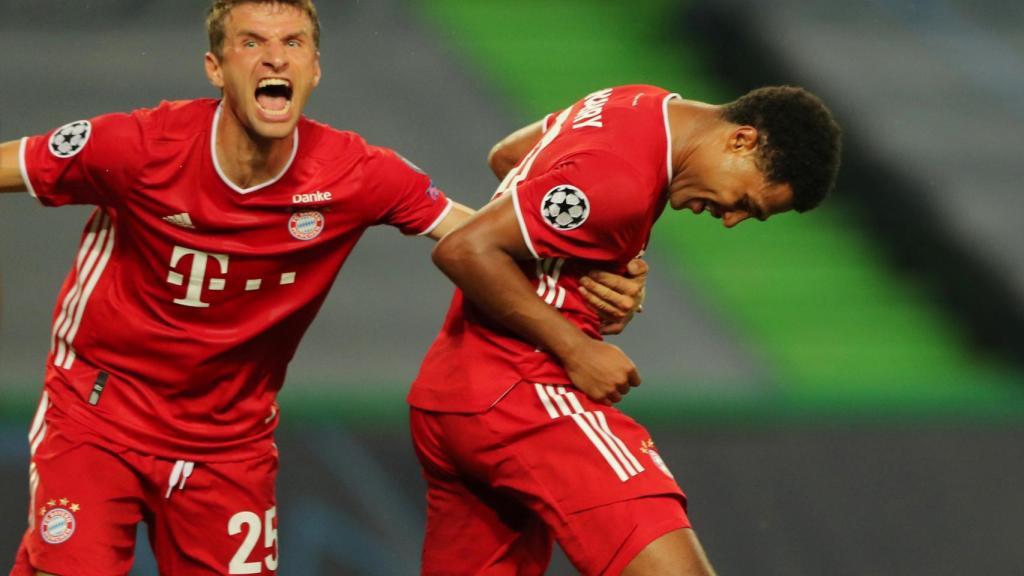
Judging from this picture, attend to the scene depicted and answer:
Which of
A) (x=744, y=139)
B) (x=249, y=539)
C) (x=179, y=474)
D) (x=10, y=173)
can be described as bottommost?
(x=249, y=539)

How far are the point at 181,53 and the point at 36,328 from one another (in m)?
1.13

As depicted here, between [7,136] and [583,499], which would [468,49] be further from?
[583,499]

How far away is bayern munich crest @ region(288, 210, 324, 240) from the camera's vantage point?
344 cm

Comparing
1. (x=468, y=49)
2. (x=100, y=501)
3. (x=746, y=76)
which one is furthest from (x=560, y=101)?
(x=100, y=501)

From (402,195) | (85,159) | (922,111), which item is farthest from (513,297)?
(922,111)

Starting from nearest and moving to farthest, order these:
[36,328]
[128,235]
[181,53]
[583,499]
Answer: [583,499] → [128,235] → [36,328] → [181,53]

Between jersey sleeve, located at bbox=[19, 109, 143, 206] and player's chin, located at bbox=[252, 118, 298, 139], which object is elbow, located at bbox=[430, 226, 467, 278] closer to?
player's chin, located at bbox=[252, 118, 298, 139]

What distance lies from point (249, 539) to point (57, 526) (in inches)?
17.9

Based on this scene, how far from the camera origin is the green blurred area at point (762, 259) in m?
5.27

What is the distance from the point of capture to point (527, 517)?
3.55 m

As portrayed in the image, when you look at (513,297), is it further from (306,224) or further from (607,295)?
(306,224)

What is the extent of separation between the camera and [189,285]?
133 inches

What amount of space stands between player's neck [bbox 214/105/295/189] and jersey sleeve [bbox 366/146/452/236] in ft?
0.74

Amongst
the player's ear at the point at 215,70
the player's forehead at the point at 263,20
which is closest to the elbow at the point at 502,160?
the player's forehead at the point at 263,20
